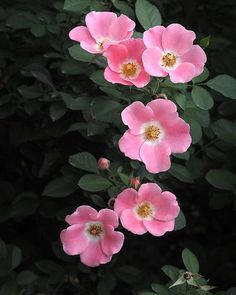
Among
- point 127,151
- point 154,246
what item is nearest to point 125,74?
point 127,151

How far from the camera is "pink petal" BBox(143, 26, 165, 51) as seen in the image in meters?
1.33

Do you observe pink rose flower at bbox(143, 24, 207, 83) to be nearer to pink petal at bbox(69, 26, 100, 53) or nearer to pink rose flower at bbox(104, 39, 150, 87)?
pink rose flower at bbox(104, 39, 150, 87)

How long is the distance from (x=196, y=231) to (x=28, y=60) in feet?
3.66

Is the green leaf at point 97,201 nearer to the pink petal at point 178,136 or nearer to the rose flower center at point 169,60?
the pink petal at point 178,136

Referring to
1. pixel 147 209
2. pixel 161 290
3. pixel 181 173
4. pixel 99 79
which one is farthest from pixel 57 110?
pixel 161 290

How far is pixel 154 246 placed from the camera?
282 centimetres

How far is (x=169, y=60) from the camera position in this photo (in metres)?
1.36

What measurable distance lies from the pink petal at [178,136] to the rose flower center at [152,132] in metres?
0.03

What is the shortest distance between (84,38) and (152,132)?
0.32 meters

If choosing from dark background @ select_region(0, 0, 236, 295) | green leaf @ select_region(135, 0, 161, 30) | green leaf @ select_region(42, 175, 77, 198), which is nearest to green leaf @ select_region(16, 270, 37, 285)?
dark background @ select_region(0, 0, 236, 295)

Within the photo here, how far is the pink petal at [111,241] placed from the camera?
1342 millimetres

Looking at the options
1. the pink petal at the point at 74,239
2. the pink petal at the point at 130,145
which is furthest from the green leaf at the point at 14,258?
the pink petal at the point at 130,145

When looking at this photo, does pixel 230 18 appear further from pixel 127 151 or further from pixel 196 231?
pixel 127 151

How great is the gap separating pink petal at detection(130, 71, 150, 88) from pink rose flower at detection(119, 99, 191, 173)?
0.14ft
